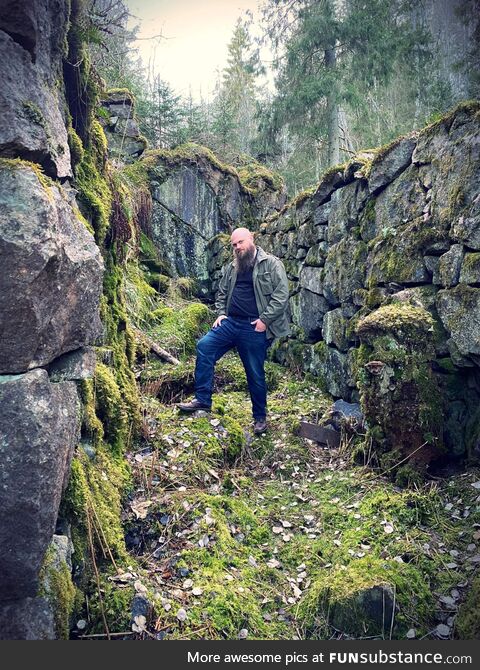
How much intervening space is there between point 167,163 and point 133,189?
5.69 ft

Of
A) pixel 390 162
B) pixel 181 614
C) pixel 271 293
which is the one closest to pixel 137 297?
pixel 271 293

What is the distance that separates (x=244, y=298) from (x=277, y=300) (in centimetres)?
44

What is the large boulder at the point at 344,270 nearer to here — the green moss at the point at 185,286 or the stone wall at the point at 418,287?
the stone wall at the point at 418,287

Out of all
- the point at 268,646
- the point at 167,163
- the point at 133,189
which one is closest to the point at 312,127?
the point at 167,163

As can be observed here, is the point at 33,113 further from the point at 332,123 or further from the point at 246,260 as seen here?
the point at 332,123

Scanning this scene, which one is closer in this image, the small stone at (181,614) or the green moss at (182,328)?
the small stone at (181,614)

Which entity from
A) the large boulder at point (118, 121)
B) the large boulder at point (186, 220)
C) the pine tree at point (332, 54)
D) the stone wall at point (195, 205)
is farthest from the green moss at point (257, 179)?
the large boulder at point (118, 121)

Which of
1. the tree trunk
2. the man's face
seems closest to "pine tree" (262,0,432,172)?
the tree trunk

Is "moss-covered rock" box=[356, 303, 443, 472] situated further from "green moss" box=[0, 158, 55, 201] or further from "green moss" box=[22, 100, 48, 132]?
"green moss" box=[22, 100, 48, 132]

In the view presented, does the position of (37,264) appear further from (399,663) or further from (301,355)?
(301,355)

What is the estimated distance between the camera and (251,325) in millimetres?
5598

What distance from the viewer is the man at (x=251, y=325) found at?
5.47 meters

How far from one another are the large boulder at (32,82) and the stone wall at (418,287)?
11.5 ft

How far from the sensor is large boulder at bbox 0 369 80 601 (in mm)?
2334
